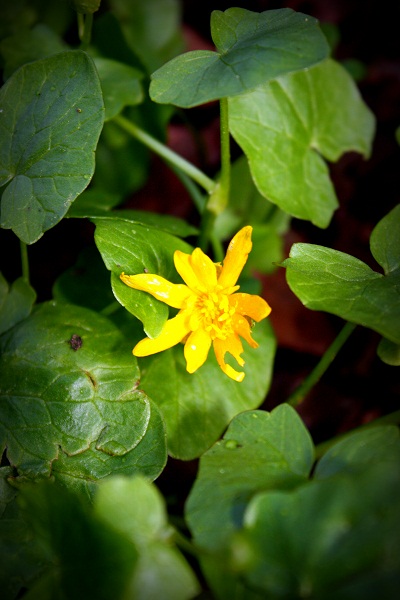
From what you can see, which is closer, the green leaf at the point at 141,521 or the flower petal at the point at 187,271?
the green leaf at the point at 141,521

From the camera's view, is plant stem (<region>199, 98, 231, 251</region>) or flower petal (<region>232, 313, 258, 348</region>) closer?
flower petal (<region>232, 313, 258, 348</region>)

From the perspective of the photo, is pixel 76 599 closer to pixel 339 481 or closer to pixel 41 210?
pixel 339 481

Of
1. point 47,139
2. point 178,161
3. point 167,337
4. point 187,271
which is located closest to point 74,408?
point 167,337

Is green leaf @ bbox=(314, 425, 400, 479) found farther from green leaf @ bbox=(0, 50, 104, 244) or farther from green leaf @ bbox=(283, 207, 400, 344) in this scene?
green leaf @ bbox=(0, 50, 104, 244)

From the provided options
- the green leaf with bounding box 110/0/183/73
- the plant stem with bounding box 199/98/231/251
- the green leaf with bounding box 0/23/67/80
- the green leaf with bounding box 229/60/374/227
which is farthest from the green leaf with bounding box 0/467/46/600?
the green leaf with bounding box 110/0/183/73

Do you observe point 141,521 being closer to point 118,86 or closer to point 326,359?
point 326,359

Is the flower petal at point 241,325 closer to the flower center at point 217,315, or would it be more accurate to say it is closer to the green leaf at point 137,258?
the flower center at point 217,315

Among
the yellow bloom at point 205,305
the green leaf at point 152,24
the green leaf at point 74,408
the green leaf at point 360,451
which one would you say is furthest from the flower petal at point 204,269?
the green leaf at point 152,24
